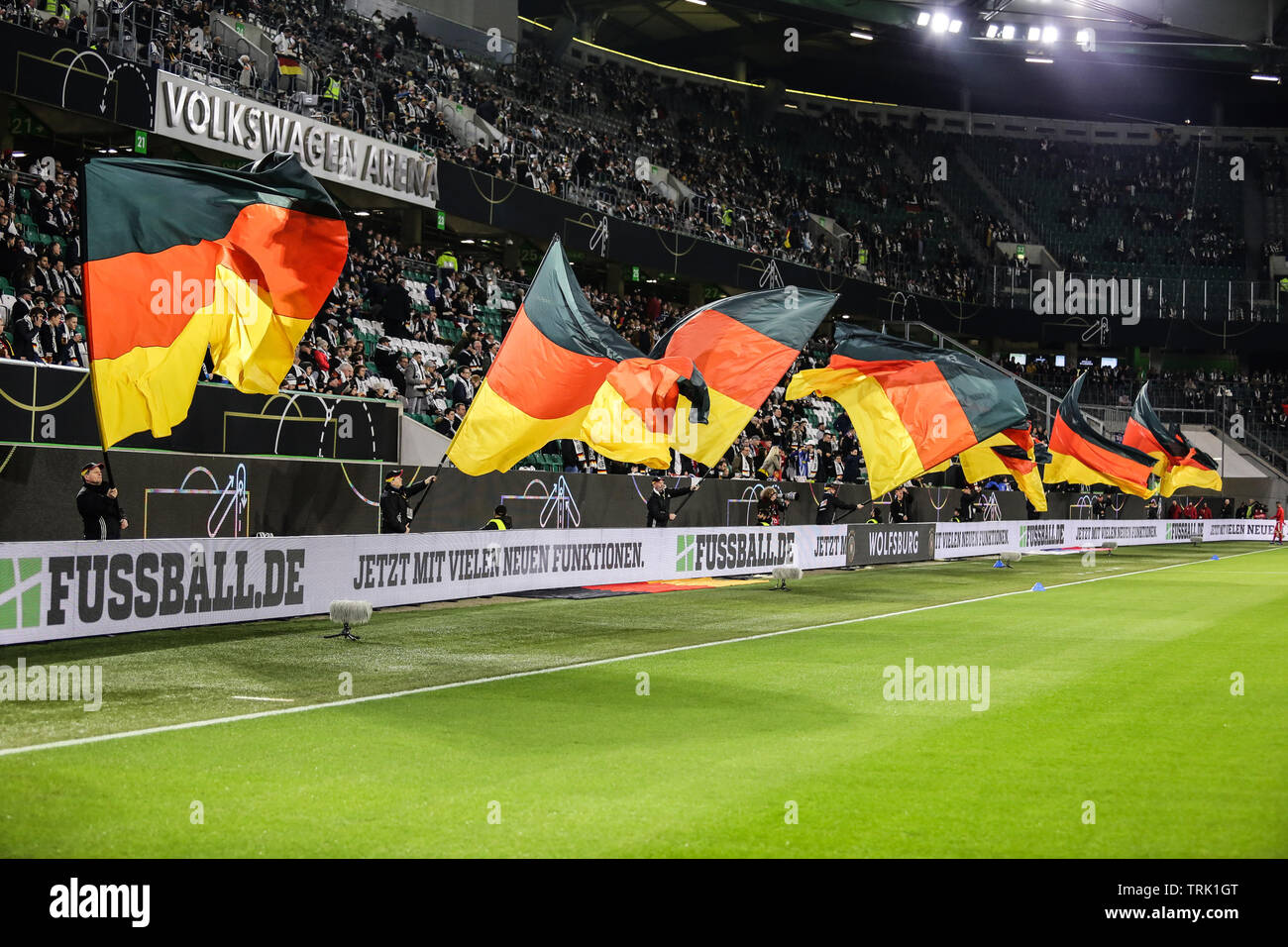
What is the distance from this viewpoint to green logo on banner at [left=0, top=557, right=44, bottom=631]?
47.3ft

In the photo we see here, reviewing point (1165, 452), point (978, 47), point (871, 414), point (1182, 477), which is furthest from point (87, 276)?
point (978, 47)

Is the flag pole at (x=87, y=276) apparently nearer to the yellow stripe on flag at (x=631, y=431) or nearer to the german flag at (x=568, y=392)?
the german flag at (x=568, y=392)

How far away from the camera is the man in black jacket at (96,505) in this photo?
1770 cm

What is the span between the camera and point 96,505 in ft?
58.1

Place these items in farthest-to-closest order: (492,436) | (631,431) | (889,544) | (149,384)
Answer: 1. (889,544)
2. (631,431)
3. (492,436)
4. (149,384)

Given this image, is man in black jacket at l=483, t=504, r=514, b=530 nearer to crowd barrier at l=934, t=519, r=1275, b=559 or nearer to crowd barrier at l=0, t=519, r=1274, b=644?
crowd barrier at l=0, t=519, r=1274, b=644

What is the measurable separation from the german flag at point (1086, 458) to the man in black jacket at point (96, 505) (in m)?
31.4

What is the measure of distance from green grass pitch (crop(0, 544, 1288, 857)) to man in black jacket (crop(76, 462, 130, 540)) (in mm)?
2349

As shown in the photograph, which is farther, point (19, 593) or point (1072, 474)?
point (1072, 474)
